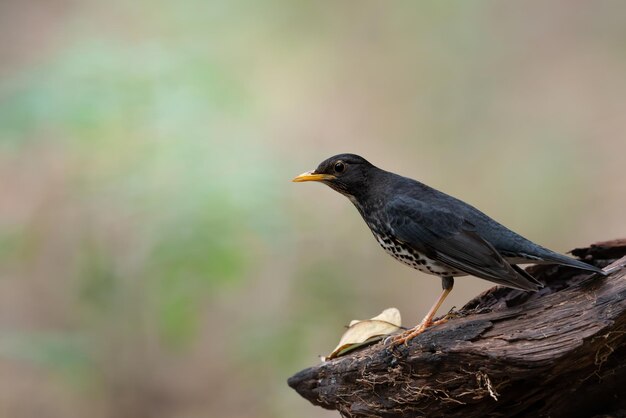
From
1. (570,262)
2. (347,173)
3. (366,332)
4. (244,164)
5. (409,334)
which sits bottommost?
(570,262)

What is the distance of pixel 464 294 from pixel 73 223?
468 cm

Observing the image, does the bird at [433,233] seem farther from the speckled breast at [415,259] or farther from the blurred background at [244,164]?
the blurred background at [244,164]

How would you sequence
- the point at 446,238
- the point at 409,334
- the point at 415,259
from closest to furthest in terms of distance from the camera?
the point at 409,334
the point at 446,238
the point at 415,259

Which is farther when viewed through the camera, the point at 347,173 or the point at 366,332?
the point at 347,173

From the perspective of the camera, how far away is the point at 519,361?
3.63m

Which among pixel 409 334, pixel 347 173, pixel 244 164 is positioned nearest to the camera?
pixel 409 334

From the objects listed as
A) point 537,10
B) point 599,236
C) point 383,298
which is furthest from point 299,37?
point 599,236

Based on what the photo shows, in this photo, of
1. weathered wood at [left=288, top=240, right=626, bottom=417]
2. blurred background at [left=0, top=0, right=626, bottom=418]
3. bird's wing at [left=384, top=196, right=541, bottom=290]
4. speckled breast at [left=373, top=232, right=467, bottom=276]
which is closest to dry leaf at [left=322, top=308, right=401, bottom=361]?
weathered wood at [left=288, top=240, right=626, bottom=417]

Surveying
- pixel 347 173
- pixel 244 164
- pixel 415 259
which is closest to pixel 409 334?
pixel 415 259

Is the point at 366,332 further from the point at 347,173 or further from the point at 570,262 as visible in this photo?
the point at 570,262

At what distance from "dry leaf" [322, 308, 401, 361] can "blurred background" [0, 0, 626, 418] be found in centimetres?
216

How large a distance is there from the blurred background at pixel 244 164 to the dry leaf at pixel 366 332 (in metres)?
2.16

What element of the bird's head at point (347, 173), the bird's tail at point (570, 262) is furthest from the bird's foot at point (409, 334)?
the bird's head at point (347, 173)

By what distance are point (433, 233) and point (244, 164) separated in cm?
349
